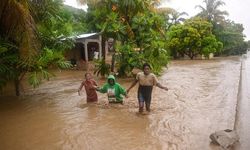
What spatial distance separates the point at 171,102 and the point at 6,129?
5100 mm

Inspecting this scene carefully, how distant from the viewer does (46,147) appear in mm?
6121

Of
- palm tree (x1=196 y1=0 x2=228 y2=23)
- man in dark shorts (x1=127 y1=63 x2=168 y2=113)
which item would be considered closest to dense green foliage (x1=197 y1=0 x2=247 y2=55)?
palm tree (x1=196 y1=0 x2=228 y2=23)

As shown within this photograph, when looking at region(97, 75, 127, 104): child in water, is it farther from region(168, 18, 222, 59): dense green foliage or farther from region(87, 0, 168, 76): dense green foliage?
region(168, 18, 222, 59): dense green foliage

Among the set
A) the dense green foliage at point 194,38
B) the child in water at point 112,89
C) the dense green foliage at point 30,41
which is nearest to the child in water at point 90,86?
the child in water at point 112,89

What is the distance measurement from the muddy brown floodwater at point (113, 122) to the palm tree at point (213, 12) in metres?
36.0

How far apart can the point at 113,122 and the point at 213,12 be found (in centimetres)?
4154

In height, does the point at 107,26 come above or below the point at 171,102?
above

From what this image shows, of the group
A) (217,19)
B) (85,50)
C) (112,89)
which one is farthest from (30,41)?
(217,19)

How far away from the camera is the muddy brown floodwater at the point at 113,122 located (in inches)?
247

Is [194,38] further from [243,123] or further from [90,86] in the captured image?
[243,123]

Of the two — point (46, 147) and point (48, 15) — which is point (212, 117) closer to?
point (46, 147)

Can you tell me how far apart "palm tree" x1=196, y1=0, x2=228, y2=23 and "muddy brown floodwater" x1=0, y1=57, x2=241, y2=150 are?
118 feet

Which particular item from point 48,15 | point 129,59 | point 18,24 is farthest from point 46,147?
point 129,59

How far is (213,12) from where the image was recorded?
46.0m
